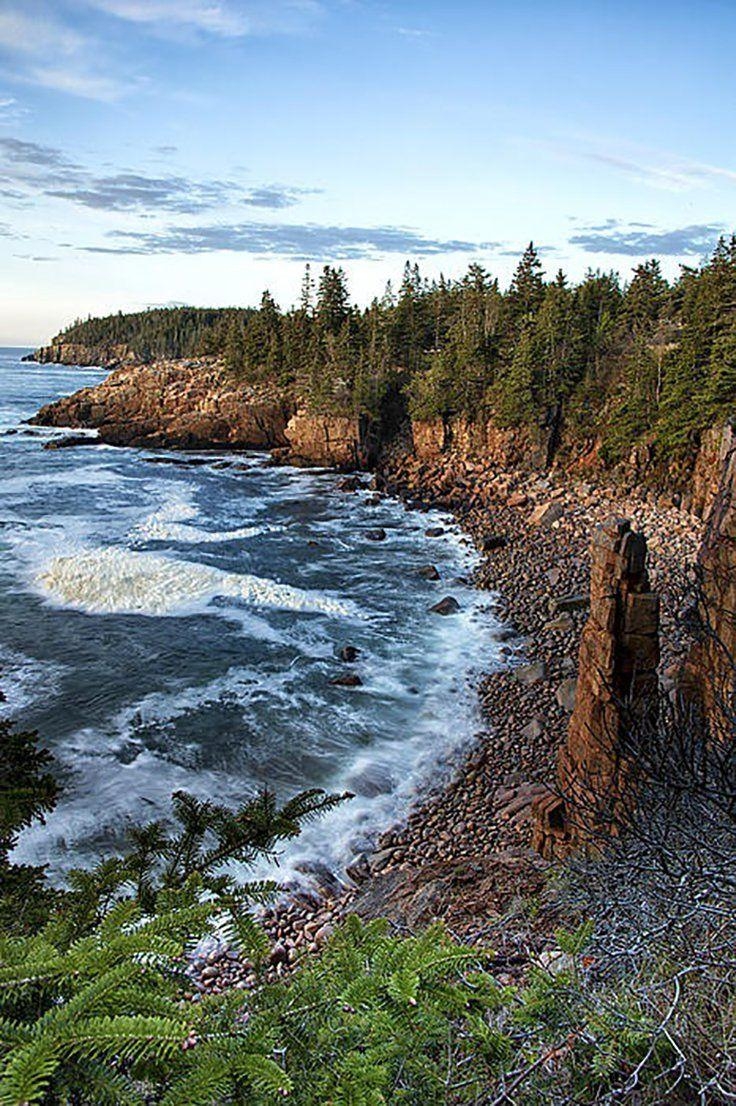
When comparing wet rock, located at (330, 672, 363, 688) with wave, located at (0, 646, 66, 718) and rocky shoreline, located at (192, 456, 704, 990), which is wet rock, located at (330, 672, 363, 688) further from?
wave, located at (0, 646, 66, 718)

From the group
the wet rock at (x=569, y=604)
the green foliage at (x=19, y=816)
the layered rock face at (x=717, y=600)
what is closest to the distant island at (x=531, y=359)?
the wet rock at (x=569, y=604)

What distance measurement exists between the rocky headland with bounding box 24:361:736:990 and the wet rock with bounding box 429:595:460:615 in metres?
1.25

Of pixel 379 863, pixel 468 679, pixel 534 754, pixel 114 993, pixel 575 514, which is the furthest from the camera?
pixel 575 514

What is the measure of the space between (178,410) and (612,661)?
151 feet

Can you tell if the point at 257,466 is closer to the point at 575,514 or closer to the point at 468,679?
the point at 575,514

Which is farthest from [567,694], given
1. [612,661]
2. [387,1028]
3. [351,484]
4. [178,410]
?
[178,410]

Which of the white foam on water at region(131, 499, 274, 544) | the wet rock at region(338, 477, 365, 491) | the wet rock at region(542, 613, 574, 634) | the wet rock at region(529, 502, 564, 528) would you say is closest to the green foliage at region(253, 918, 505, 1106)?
the wet rock at region(542, 613, 574, 634)

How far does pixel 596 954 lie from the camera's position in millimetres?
3701

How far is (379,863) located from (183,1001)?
8154 millimetres

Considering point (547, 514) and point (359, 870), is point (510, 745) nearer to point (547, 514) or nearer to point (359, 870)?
point (359, 870)

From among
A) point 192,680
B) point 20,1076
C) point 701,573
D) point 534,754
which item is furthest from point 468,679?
point 20,1076

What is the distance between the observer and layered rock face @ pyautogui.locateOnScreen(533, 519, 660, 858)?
27.5 ft

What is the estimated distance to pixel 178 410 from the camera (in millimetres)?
49469

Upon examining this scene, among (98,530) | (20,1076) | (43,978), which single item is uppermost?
(20,1076)
